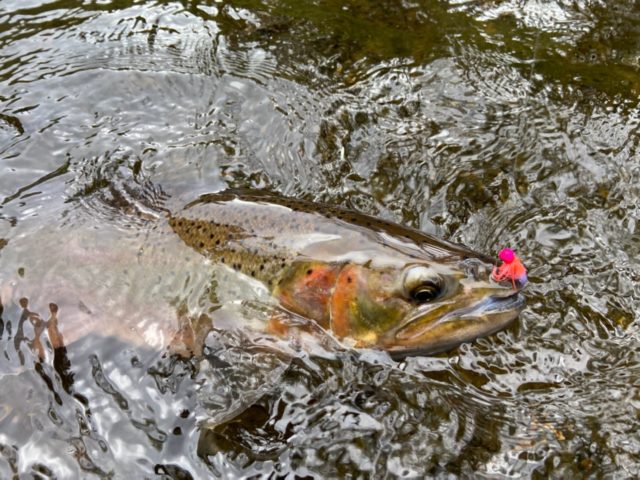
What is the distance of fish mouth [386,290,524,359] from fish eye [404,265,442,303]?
62mm

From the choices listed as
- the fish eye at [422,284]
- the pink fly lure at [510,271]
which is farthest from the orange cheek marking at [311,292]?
the pink fly lure at [510,271]

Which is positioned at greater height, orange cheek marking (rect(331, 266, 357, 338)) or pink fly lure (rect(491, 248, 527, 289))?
pink fly lure (rect(491, 248, 527, 289))

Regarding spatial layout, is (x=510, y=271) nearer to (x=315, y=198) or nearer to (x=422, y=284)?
(x=422, y=284)

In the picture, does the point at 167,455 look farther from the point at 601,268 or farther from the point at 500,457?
the point at 601,268

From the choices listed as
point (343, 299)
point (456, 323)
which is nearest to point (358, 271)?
point (343, 299)

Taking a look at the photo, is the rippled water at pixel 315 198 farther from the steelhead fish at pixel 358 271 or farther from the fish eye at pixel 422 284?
the fish eye at pixel 422 284

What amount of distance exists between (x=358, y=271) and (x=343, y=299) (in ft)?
0.55

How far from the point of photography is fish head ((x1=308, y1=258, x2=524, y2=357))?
3047 mm

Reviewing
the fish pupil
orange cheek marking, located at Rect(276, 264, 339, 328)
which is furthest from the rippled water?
the fish pupil

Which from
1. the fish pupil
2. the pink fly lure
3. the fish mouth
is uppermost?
the pink fly lure

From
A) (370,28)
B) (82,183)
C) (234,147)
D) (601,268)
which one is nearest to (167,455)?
(82,183)

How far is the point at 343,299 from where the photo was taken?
328 cm

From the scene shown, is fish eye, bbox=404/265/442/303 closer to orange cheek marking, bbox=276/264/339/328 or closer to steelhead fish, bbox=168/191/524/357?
steelhead fish, bbox=168/191/524/357

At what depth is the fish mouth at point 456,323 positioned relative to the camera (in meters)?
3.04
